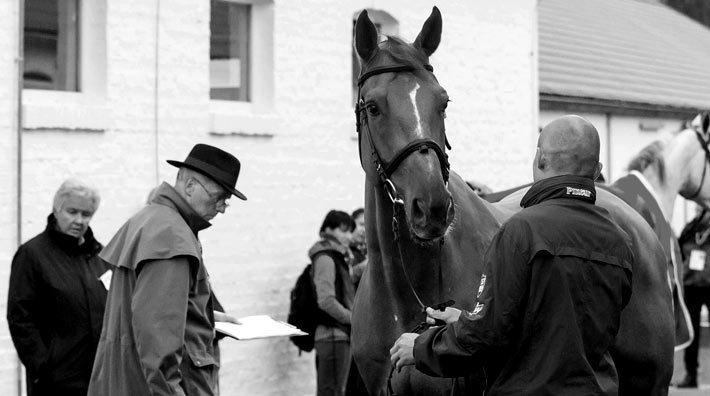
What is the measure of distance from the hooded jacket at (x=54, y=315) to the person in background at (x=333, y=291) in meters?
3.75

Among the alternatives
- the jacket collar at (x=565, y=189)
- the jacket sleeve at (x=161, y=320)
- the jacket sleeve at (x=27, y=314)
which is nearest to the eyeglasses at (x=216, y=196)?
the jacket sleeve at (x=161, y=320)

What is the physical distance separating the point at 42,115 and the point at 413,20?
5043mm

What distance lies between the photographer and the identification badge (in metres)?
14.9

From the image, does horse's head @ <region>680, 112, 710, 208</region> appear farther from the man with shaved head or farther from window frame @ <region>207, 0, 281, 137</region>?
the man with shaved head

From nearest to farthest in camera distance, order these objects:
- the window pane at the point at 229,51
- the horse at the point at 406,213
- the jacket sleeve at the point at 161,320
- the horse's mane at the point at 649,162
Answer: the jacket sleeve at the point at 161,320 < the horse at the point at 406,213 < the horse's mane at the point at 649,162 < the window pane at the point at 229,51

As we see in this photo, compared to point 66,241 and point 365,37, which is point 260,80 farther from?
point 365,37

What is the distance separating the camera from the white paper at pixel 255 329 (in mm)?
6177

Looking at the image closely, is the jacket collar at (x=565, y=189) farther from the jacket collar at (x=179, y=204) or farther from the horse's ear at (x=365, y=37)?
the jacket collar at (x=179, y=204)

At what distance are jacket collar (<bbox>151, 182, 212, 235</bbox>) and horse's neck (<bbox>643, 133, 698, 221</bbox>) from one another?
4.97 metres

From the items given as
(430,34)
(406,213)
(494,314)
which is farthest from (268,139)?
(494,314)

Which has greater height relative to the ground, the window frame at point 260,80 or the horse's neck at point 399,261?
the window frame at point 260,80

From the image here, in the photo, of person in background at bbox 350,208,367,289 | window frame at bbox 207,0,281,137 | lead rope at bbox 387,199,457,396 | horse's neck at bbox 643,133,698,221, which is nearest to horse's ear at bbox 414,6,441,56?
lead rope at bbox 387,199,457,396

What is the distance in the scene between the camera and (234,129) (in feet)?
38.6

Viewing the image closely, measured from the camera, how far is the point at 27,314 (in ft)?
23.6
